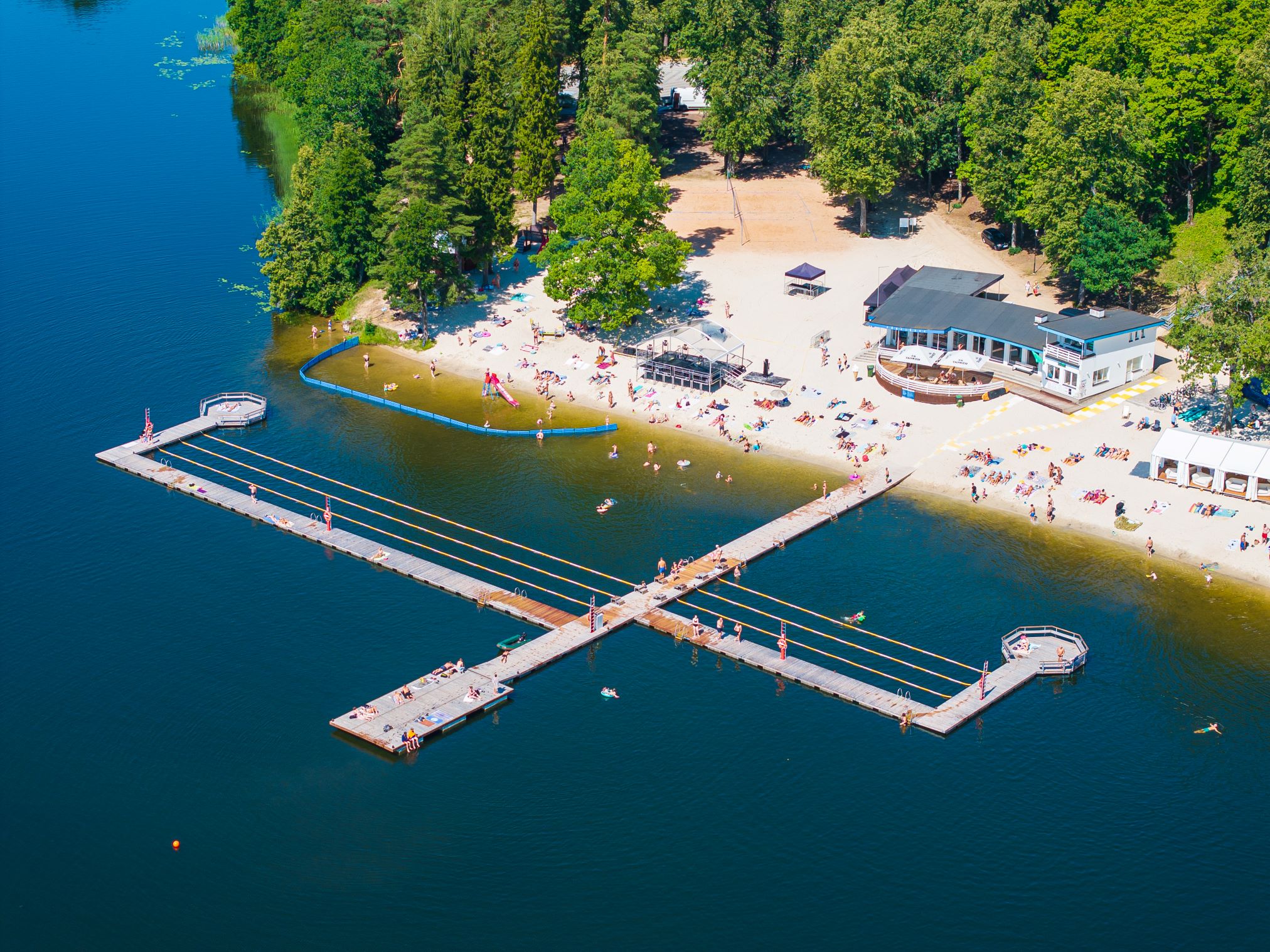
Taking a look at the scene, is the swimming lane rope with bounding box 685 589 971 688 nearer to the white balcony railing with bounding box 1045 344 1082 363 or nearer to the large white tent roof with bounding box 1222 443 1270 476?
the large white tent roof with bounding box 1222 443 1270 476

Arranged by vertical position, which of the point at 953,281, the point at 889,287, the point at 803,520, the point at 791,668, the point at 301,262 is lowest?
the point at 791,668

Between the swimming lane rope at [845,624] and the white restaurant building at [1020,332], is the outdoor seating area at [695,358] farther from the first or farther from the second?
the swimming lane rope at [845,624]

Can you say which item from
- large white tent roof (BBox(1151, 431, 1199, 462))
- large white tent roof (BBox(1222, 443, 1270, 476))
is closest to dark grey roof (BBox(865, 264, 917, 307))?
large white tent roof (BBox(1151, 431, 1199, 462))

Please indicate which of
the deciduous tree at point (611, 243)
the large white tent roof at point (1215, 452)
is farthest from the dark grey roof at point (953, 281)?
the large white tent roof at point (1215, 452)

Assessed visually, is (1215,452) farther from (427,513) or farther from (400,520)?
(400,520)

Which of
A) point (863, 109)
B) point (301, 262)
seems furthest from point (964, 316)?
point (301, 262)

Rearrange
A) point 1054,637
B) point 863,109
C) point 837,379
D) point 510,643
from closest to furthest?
point 1054,637
point 510,643
point 837,379
point 863,109
